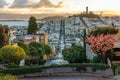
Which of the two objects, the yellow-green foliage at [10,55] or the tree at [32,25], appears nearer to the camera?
the yellow-green foliage at [10,55]

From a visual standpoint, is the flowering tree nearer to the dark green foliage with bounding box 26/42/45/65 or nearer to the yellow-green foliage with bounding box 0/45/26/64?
the yellow-green foliage with bounding box 0/45/26/64

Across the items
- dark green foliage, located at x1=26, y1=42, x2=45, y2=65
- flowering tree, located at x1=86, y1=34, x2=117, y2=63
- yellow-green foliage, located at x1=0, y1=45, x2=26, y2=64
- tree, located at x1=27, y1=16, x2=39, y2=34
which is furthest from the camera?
tree, located at x1=27, y1=16, x2=39, y2=34

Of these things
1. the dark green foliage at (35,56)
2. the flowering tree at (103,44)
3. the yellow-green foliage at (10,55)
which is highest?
the flowering tree at (103,44)

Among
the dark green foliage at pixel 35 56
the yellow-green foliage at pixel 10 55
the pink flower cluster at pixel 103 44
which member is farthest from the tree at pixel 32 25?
the pink flower cluster at pixel 103 44

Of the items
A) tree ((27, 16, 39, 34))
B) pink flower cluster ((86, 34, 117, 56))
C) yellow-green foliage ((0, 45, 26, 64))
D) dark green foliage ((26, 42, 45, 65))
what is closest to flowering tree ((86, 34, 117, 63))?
pink flower cluster ((86, 34, 117, 56))

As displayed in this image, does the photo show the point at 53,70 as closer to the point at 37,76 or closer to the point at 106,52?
the point at 37,76

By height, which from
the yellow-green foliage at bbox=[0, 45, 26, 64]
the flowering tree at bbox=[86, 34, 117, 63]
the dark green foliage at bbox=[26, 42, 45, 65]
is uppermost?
the flowering tree at bbox=[86, 34, 117, 63]

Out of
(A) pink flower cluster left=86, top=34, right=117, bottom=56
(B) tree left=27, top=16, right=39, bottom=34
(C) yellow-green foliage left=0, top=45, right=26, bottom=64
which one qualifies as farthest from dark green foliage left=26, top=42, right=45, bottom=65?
(B) tree left=27, top=16, right=39, bottom=34

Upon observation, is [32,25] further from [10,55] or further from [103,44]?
[103,44]

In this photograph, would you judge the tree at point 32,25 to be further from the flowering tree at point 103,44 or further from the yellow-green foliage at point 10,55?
the flowering tree at point 103,44

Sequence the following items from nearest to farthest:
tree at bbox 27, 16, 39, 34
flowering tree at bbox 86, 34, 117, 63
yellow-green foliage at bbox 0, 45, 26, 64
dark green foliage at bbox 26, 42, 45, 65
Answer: flowering tree at bbox 86, 34, 117, 63 < yellow-green foliage at bbox 0, 45, 26, 64 < dark green foliage at bbox 26, 42, 45, 65 < tree at bbox 27, 16, 39, 34

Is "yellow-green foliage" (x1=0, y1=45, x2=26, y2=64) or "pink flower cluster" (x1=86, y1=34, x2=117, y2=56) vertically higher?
"pink flower cluster" (x1=86, y1=34, x2=117, y2=56)

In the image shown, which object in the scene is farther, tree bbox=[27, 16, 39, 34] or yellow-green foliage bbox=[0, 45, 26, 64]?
tree bbox=[27, 16, 39, 34]

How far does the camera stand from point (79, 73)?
25359 millimetres
